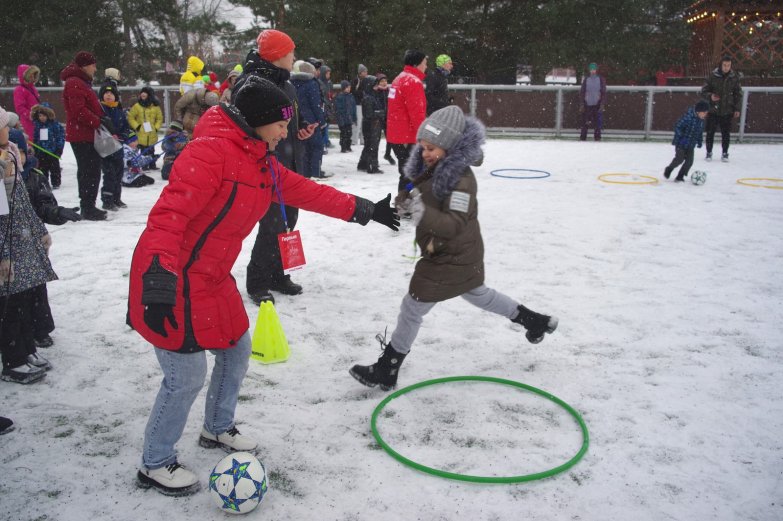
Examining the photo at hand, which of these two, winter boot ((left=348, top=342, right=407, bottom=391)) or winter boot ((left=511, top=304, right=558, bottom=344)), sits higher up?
winter boot ((left=511, top=304, right=558, bottom=344))

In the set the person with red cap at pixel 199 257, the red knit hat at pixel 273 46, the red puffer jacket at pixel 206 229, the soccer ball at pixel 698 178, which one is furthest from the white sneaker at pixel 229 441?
the soccer ball at pixel 698 178

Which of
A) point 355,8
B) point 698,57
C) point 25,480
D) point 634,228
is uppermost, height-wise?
point 355,8

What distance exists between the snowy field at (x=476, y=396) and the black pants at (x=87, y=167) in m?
1.00

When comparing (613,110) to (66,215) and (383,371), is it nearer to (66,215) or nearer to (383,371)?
(383,371)

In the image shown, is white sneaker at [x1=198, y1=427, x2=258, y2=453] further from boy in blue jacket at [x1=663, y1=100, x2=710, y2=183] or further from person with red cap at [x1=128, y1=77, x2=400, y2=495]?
boy in blue jacket at [x1=663, y1=100, x2=710, y2=183]

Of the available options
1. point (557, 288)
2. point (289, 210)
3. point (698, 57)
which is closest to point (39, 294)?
point (289, 210)

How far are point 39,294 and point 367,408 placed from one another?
2.39 meters

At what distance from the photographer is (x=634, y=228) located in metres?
→ 7.68

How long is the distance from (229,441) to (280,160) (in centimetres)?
267

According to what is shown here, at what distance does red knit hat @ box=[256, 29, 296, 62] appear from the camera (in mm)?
4523

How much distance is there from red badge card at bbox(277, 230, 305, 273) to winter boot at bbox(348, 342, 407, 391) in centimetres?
75

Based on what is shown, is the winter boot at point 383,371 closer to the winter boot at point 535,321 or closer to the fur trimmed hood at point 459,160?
the winter boot at point 535,321

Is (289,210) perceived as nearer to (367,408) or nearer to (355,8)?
(367,408)

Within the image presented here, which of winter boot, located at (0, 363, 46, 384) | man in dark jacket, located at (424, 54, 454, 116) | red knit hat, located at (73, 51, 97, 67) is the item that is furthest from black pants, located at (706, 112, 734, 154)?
winter boot, located at (0, 363, 46, 384)
